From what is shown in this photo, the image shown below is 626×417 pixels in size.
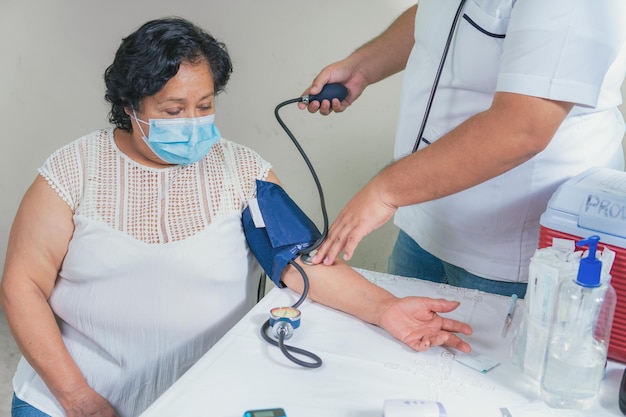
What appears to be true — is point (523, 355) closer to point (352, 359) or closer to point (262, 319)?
point (352, 359)

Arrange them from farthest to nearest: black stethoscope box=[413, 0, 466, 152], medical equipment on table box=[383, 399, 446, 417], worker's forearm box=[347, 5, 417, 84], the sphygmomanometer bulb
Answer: worker's forearm box=[347, 5, 417, 84] → the sphygmomanometer bulb → black stethoscope box=[413, 0, 466, 152] → medical equipment on table box=[383, 399, 446, 417]

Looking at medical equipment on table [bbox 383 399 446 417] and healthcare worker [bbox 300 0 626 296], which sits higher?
healthcare worker [bbox 300 0 626 296]

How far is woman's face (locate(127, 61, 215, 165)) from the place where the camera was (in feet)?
4.96

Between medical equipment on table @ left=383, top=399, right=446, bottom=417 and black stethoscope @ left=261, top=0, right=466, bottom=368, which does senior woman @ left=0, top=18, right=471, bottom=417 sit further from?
medical equipment on table @ left=383, top=399, right=446, bottom=417

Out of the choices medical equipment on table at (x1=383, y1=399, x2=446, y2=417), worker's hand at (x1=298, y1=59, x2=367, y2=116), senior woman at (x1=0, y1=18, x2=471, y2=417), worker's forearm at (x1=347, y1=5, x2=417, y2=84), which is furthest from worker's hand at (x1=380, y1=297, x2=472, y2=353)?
worker's forearm at (x1=347, y1=5, x2=417, y2=84)

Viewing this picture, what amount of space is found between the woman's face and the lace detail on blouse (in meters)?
0.07

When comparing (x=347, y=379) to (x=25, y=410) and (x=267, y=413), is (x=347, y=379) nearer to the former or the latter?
(x=267, y=413)

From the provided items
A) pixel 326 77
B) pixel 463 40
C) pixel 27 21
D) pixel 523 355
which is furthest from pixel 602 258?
pixel 27 21

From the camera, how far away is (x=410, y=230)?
1.64m

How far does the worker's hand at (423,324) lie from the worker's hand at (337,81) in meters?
0.57

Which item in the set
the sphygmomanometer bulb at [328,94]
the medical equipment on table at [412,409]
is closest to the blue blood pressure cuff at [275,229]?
the sphygmomanometer bulb at [328,94]

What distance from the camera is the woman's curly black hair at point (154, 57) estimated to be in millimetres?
1494

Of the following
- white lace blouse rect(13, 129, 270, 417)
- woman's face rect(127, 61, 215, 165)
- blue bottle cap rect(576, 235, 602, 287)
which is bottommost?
white lace blouse rect(13, 129, 270, 417)

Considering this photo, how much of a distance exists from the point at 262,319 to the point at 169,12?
1.66 meters
